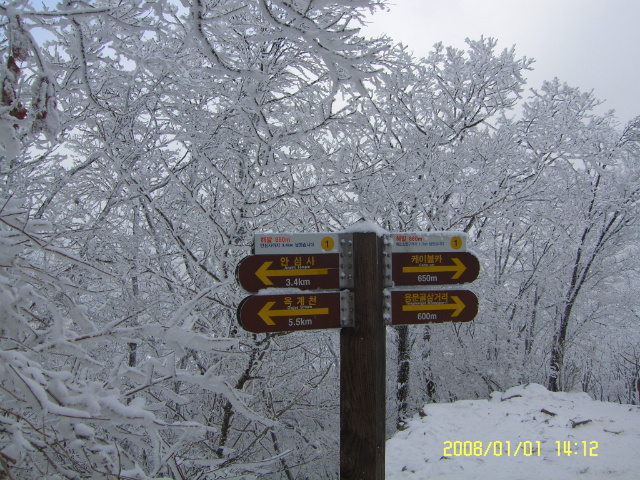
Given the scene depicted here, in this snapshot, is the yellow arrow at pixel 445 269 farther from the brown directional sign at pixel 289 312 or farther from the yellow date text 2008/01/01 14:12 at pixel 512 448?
the yellow date text 2008/01/01 14:12 at pixel 512 448

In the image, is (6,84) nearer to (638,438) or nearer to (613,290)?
(638,438)

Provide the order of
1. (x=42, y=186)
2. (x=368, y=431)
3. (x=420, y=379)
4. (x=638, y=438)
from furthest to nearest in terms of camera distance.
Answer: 1. (x=420, y=379)
2. (x=42, y=186)
3. (x=638, y=438)
4. (x=368, y=431)

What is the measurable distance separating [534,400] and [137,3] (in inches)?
208

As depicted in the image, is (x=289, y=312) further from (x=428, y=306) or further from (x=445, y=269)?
(x=445, y=269)

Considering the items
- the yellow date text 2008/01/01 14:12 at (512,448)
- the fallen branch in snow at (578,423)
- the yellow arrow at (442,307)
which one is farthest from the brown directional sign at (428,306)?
the fallen branch in snow at (578,423)

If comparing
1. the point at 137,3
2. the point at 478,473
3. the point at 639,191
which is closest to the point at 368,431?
the point at 478,473

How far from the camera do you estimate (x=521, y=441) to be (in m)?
3.88

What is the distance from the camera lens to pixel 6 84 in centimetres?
147

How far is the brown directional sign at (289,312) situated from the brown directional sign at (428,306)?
0.97 ft

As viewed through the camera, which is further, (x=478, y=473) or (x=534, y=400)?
(x=534, y=400)

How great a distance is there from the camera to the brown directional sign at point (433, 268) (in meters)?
2.27

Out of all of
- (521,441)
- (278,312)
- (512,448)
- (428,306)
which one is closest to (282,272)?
(278,312)

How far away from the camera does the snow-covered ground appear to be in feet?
10.8

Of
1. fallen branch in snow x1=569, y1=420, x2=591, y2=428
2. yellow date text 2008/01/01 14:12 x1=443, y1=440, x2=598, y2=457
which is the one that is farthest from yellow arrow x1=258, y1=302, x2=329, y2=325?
fallen branch in snow x1=569, y1=420, x2=591, y2=428
